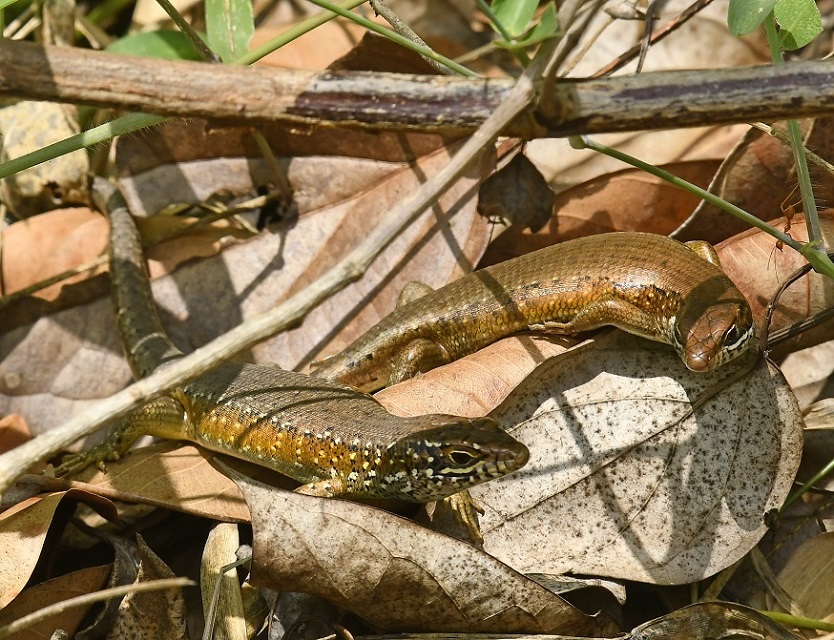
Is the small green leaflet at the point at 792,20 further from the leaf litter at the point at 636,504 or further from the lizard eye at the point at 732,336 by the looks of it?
the leaf litter at the point at 636,504

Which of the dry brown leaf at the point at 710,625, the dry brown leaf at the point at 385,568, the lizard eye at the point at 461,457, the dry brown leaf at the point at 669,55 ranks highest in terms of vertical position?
the dry brown leaf at the point at 669,55

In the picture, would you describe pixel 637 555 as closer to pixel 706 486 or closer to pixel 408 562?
pixel 706 486

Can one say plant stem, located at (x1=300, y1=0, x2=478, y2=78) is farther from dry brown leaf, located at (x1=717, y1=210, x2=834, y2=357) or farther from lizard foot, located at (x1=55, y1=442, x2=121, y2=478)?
lizard foot, located at (x1=55, y1=442, x2=121, y2=478)

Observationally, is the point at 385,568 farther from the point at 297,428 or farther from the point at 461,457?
the point at 297,428

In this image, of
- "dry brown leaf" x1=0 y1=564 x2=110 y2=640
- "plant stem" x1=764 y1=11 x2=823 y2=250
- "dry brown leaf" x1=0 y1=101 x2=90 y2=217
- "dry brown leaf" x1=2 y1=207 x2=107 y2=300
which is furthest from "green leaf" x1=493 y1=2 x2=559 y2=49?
"dry brown leaf" x1=0 y1=101 x2=90 y2=217

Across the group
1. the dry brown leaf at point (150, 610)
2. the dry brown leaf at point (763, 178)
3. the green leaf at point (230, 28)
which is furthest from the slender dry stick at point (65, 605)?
the dry brown leaf at point (763, 178)
